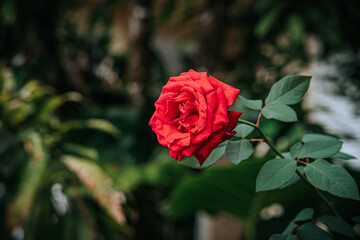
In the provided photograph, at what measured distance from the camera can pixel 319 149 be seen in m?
0.35

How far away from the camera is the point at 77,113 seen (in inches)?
85.3

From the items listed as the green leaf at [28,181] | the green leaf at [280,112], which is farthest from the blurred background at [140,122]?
the green leaf at [280,112]

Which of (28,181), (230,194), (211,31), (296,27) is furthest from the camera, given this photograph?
(211,31)

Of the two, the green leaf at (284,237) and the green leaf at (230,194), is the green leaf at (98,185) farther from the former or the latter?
the green leaf at (284,237)

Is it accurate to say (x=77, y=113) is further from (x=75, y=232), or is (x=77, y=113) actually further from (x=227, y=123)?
(x=227, y=123)

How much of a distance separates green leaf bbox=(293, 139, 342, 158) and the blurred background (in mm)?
175

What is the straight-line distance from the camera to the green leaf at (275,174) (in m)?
0.32

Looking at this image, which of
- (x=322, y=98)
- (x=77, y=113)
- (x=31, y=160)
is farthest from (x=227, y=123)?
(x=77, y=113)

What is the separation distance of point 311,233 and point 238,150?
12 centimetres

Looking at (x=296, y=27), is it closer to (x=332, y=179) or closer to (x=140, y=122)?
(x=140, y=122)

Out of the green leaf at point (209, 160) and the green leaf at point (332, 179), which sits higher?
the green leaf at point (332, 179)

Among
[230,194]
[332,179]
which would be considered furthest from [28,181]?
[332,179]

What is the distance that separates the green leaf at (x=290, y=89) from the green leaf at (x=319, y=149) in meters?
0.06

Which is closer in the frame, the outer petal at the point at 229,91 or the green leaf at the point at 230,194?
the outer petal at the point at 229,91
